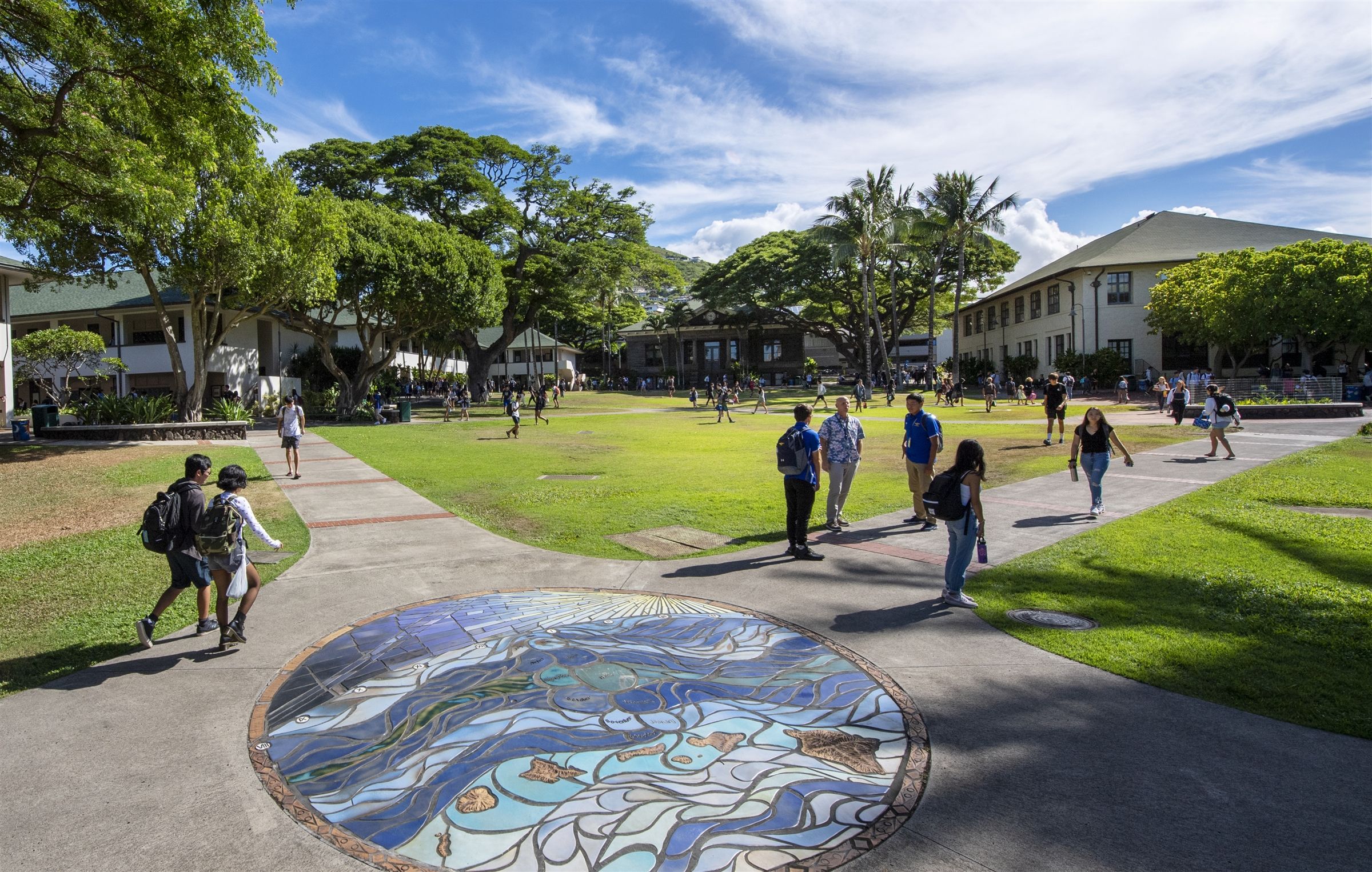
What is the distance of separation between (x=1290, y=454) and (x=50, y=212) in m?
26.1

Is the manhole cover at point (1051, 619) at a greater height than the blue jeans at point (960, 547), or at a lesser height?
lesser

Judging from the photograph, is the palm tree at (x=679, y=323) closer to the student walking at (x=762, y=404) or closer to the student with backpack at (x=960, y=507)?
the student walking at (x=762, y=404)

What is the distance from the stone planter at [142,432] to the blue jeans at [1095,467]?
23.9 m

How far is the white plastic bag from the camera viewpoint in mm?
5680

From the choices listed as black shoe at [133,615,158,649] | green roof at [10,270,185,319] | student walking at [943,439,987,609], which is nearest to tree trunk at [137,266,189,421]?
green roof at [10,270,185,319]

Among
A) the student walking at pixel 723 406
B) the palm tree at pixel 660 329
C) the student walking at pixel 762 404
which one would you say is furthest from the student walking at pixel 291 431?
the palm tree at pixel 660 329

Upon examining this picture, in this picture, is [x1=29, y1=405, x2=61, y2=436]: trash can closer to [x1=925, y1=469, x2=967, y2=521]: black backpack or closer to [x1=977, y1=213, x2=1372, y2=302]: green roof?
[x1=925, y1=469, x2=967, y2=521]: black backpack

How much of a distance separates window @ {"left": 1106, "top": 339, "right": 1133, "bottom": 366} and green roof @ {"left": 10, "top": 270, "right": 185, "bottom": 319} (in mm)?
50901

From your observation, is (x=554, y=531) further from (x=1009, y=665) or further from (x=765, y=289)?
(x=765, y=289)

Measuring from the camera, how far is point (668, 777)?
12.8ft

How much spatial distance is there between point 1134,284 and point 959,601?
45358mm

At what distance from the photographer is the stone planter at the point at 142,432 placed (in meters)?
21.3

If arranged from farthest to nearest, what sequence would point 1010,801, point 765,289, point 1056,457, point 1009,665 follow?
point 765,289, point 1056,457, point 1009,665, point 1010,801

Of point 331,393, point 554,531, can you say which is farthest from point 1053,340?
point 554,531
